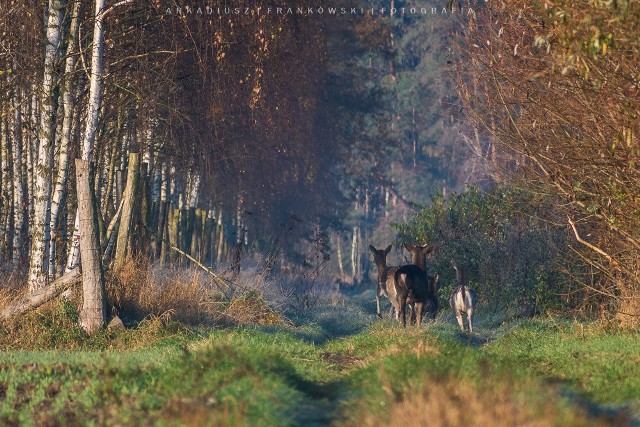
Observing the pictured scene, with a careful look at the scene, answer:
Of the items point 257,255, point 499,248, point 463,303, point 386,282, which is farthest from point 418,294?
point 257,255

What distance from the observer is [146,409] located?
384 inches

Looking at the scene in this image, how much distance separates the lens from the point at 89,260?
1636 centimetres

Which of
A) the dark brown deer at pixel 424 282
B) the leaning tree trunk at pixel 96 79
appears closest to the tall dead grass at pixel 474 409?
the leaning tree trunk at pixel 96 79

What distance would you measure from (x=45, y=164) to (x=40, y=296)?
2.50 m

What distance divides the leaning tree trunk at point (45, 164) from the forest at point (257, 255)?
0.12 feet

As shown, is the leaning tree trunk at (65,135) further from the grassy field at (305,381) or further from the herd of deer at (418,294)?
the herd of deer at (418,294)

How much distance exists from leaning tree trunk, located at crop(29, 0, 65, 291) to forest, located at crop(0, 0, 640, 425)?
0.12 feet

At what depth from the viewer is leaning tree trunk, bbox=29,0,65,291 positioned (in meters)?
17.7

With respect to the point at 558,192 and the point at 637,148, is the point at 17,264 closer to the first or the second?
the point at 558,192

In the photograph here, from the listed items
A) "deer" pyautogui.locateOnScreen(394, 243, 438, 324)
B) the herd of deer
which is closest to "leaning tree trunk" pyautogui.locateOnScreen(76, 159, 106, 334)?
the herd of deer

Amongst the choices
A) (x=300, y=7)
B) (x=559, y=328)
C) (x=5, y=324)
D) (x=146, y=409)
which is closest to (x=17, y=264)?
(x=5, y=324)

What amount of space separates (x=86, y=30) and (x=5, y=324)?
6.19 metres

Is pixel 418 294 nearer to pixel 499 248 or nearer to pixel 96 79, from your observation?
Answer: pixel 499 248

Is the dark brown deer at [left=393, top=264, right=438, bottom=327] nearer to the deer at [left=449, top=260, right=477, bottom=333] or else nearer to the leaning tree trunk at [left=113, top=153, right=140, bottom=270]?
the deer at [left=449, top=260, right=477, bottom=333]
